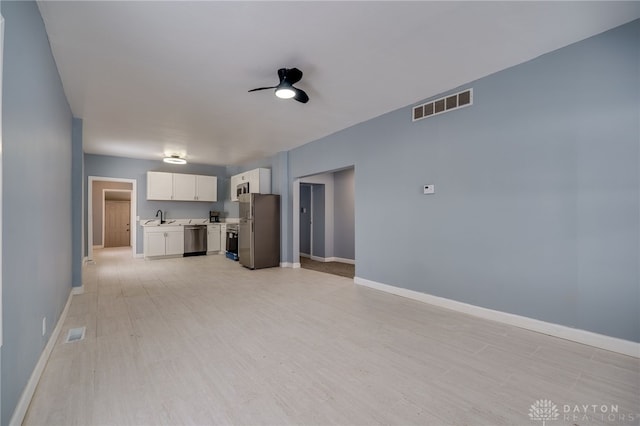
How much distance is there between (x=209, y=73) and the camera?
3084 mm

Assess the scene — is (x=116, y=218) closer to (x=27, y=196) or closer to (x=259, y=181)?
(x=259, y=181)

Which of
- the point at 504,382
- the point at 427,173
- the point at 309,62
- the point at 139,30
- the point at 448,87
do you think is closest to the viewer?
the point at 504,382

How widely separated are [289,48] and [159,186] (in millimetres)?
6430

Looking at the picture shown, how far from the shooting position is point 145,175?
777cm

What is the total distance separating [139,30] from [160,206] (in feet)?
21.3

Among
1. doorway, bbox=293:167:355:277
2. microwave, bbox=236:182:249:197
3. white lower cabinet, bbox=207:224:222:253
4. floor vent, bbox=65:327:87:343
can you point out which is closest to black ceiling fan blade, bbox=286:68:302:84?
floor vent, bbox=65:327:87:343

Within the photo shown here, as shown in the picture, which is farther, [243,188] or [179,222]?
[179,222]

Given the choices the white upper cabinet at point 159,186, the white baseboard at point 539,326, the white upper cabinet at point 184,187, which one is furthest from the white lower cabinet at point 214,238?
the white baseboard at point 539,326

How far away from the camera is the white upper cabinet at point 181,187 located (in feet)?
24.8

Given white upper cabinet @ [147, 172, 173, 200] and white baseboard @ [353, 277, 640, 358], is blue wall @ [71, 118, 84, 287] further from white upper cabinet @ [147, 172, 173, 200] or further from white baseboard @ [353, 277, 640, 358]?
white baseboard @ [353, 277, 640, 358]

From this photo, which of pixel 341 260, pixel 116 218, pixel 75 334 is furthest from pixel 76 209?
pixel 116 218

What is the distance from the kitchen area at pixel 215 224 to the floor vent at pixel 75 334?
334cm

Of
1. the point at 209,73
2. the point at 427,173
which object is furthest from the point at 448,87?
the point at 209,73

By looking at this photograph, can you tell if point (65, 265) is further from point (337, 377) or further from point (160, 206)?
point (160, 206)
